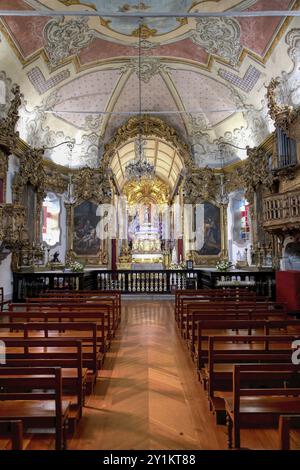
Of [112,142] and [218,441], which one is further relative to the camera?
[112,142]

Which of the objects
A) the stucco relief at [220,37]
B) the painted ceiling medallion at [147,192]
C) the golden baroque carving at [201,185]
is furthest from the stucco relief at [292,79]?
the painted ceiling medallion at [147,192]

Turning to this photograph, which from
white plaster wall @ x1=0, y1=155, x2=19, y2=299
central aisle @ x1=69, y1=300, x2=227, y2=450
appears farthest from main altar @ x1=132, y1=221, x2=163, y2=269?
central aisle @ x1=69, y1=300, x2=227, y2=450

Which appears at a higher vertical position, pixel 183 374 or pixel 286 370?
pixel 286 370

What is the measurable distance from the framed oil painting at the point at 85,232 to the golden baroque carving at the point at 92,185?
508mm

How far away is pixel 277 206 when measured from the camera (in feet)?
33.6

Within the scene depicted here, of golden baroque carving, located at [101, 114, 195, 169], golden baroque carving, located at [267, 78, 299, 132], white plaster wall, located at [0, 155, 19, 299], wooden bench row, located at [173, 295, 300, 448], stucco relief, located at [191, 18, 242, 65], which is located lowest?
wooden bench row, located at [173, 295, 300, 448]

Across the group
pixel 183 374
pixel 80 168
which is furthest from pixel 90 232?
pixel 183 374

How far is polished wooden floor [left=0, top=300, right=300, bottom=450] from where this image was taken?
265 centimetres

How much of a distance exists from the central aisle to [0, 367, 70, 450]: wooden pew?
42 centimetres

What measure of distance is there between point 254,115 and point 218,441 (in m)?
14.0

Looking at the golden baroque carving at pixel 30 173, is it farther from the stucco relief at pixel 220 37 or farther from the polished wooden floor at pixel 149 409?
the polished wooden floor at pixel 149 409

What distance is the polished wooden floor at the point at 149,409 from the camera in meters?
2.65

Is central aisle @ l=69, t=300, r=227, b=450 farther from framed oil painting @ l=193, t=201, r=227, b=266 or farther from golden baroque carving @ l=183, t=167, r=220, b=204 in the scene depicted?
golden baroque carving @ l=183, t=167, r=220, b=204

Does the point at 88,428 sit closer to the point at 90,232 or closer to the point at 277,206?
the point at 277,206
